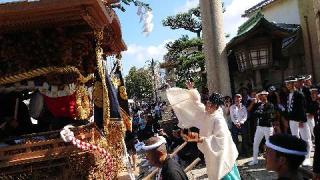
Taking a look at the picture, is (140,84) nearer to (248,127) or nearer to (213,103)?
(248,127)

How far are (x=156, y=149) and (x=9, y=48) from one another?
2.66 metres

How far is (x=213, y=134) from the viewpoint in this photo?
702cm

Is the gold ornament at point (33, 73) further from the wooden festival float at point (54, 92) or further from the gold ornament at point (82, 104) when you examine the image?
the gold ornament at point (82, 104)

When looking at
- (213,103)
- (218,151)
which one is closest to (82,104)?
(213,103)

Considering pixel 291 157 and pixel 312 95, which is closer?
pixel 291 157

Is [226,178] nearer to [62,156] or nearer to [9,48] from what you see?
[62,156]

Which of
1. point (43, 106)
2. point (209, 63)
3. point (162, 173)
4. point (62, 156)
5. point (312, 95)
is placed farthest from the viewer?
point (209, 63)

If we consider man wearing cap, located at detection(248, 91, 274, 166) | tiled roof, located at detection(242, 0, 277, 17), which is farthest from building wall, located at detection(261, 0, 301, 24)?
man wearing cap, located at detection(248, 91, 274, 166)

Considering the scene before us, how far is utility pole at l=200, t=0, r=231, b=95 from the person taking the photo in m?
13.3

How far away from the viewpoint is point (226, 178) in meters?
6.94

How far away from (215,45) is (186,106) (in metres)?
6.26

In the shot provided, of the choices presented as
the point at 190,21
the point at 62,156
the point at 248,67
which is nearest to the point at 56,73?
the point at 62,156

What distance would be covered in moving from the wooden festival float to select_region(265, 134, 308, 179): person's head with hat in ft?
8.86

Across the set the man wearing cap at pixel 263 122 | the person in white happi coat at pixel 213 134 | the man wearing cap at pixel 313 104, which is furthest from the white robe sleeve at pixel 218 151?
the man wearing cap at pixel 313 104
